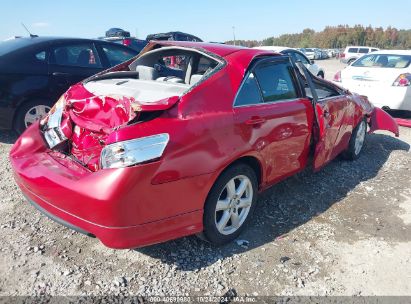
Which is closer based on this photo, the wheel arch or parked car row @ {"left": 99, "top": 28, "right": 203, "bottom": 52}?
the wheel arch

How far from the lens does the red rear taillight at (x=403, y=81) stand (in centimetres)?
713

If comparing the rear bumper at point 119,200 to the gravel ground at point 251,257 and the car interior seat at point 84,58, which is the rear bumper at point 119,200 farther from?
the car interior seat at point 84,58

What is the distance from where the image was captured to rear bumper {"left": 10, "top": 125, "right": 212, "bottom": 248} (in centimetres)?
219

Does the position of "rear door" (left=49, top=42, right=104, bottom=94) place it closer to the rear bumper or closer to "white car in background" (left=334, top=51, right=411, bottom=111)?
the rear bumper

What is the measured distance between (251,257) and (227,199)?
1.64ft

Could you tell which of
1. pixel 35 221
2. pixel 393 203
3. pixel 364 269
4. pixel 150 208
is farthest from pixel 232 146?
pixel 393 203

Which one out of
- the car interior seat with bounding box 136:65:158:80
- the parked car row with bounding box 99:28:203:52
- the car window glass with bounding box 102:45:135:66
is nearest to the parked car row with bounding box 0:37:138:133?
the car window glass with bounding box 102:45:135:66

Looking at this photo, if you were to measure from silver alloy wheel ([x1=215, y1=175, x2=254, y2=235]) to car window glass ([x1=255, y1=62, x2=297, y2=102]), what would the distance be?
773mm

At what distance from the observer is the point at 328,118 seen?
3.87 metres

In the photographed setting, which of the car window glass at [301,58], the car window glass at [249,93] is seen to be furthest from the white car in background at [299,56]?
the car window glass at [249,93]

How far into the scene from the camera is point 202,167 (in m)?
2.46

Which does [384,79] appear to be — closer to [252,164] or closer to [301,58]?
[301,58]

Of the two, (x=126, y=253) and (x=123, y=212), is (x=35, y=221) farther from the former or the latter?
(x=123, y=212)

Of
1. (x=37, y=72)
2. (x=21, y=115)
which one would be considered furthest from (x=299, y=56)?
(x=21, y=115)
